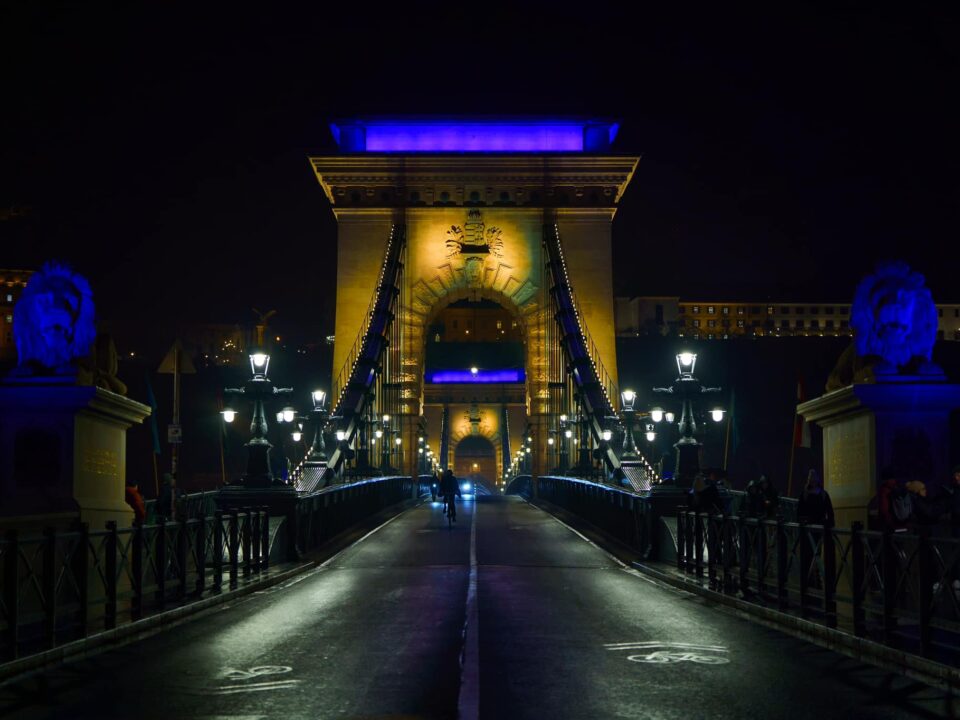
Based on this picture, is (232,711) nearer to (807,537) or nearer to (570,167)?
(807,537)

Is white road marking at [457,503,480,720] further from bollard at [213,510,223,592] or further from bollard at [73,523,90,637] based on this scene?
bollard at [73,523,90,637]

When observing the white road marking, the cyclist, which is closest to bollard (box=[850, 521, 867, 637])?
the white road marking

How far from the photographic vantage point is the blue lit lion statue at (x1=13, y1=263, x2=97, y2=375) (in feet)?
49.2

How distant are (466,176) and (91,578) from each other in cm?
5706

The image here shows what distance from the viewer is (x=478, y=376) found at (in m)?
124

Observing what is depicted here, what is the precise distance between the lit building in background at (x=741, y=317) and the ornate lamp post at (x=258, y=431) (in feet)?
430

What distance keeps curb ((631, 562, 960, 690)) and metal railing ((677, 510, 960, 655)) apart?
149 mm

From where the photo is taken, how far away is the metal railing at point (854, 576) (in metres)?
10.2

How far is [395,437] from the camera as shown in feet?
233

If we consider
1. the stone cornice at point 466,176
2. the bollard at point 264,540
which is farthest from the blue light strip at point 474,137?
the bollard at point 264,540

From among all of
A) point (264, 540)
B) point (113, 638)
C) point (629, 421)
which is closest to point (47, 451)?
point (113, 638)

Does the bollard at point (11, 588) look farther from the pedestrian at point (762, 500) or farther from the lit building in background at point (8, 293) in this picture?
the lit building in background at point (8, 293)

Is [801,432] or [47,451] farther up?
[801,432]

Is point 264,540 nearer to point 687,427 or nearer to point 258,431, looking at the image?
point 258,431
